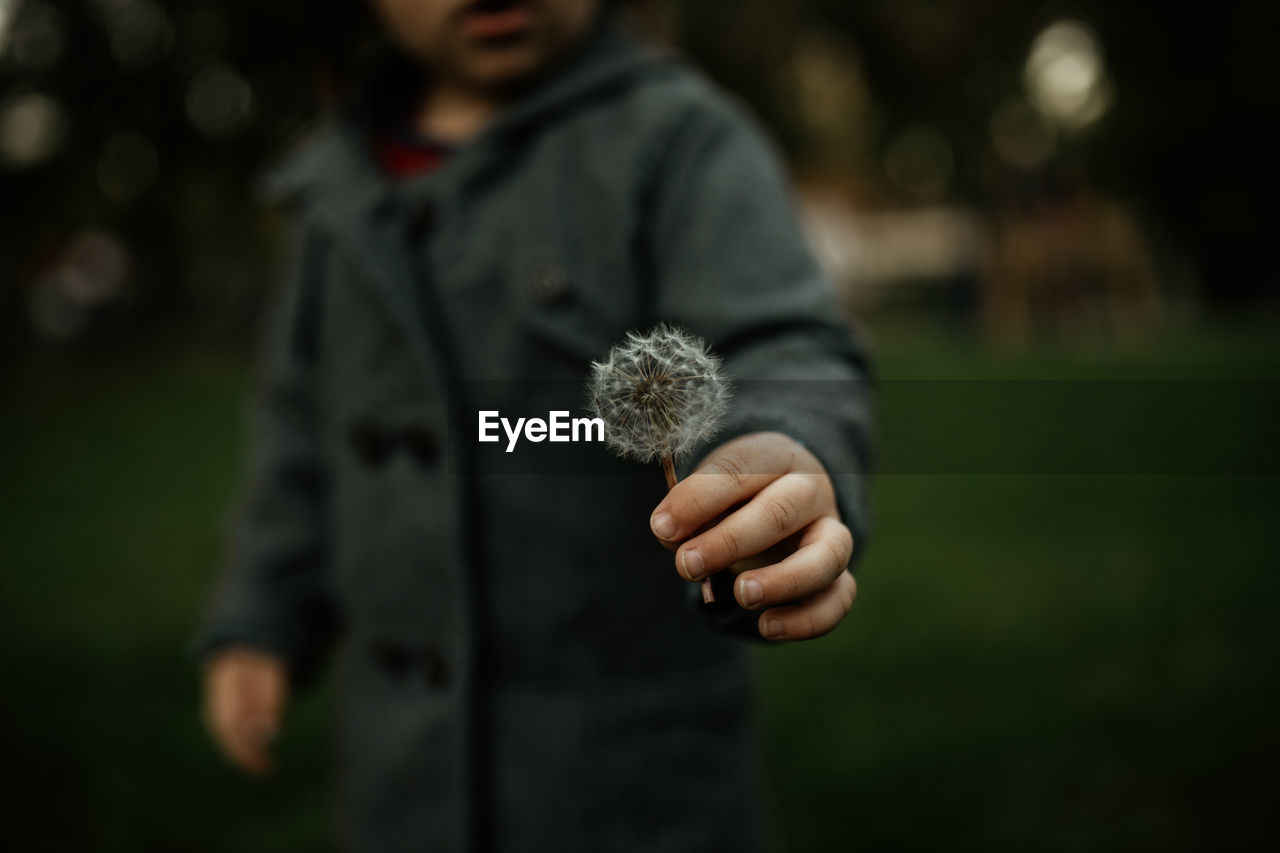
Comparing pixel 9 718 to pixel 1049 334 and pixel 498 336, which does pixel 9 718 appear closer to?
pixel 498 336

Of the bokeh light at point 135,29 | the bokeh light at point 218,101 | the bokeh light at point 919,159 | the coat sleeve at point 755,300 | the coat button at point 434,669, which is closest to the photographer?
the coat sleeve at point 755,300

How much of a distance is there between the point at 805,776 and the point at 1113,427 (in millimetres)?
2226

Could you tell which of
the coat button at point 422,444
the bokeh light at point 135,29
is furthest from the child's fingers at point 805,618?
the bokeh light at point 135,29

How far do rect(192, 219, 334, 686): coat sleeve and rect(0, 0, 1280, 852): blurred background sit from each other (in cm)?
93

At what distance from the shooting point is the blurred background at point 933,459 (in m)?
2.76

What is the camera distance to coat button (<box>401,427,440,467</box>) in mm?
1491

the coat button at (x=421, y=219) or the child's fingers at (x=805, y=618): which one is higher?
the coat button at (x=421, y=219)

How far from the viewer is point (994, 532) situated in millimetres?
5344

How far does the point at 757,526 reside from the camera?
63 cm

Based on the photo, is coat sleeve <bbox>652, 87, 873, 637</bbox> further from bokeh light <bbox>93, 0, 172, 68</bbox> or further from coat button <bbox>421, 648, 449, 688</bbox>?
bokeh light <bbox>93, 0, 172, 68</bbox>

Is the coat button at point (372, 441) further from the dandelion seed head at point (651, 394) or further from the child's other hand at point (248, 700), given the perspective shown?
the dandelion seed head at point (651, 394)

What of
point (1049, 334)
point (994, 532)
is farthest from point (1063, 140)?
point (994, 532)

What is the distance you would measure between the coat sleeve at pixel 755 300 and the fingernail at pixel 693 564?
0.33ft

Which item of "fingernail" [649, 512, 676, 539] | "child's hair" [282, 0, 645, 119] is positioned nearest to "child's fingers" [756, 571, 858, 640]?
"fingernail" [649, 512, 676, 539]
